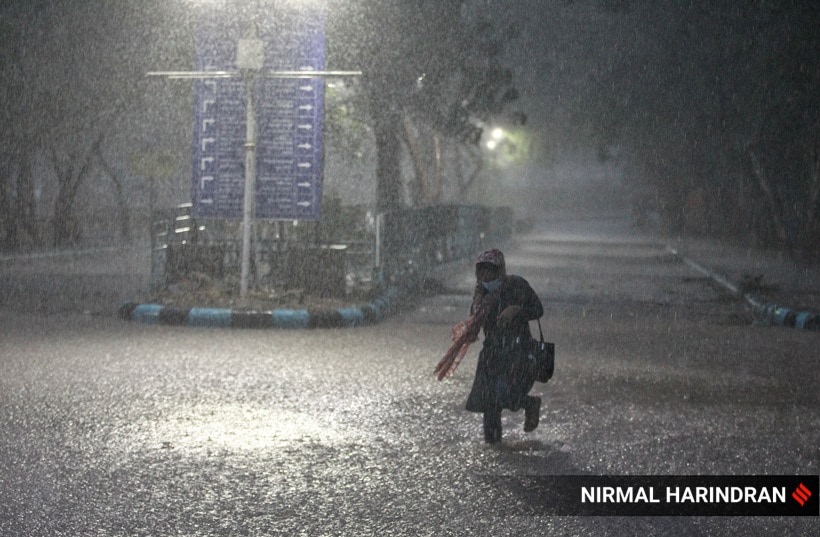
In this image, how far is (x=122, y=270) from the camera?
24.7 m

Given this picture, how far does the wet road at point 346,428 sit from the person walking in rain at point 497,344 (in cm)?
27

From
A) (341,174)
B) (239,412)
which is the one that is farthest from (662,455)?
(341,174)

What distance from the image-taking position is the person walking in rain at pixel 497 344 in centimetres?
708

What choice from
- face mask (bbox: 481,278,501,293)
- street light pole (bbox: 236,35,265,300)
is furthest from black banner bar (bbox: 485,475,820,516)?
street light pole (bbox: 236,35,265,300)

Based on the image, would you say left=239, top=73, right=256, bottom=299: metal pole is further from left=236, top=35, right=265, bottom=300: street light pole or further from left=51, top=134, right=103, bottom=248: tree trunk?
left=51, top=134, right=103, bottom=248: tree trunk

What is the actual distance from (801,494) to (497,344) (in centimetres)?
196

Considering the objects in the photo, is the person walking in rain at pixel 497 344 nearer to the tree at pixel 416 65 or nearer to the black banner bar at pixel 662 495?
the black banner bar at pixel 662 495

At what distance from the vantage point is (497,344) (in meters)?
7.13

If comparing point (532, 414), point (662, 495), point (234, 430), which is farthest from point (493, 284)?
point (234, 430)

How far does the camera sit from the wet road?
5543mm

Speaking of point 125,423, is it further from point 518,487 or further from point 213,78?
point 213,78

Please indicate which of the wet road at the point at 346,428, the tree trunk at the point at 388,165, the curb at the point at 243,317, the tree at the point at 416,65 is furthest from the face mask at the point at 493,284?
the tree trunk at the point at 388,165

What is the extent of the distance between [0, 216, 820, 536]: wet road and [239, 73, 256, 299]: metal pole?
7.47 ft

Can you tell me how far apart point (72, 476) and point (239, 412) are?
6.82 feet
